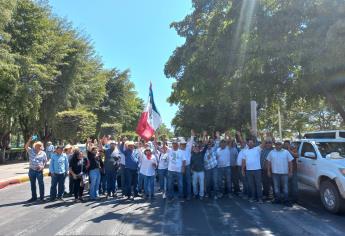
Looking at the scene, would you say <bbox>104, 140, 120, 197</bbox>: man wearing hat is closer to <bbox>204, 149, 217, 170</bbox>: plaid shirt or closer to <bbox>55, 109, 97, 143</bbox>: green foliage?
<bbox>204, 149, 217, 170</bbox>: plaid shirt

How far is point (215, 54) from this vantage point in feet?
52.5

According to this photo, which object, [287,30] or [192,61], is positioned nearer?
[287,30]

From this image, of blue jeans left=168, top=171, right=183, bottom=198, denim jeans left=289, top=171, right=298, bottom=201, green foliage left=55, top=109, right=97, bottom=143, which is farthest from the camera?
green foliage left=55, top=109, right=97, bottom=143

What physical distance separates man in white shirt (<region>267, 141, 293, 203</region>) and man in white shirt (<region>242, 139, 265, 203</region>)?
16.2 inches

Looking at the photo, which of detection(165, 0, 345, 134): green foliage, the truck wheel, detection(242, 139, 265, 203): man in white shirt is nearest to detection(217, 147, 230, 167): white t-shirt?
detection(242, 139, 265, 203): man in white shirt

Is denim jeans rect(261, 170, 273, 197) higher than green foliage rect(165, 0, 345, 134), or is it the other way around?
green foliage rect(165, 0, 345, 134)

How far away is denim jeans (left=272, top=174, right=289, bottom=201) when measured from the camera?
36.3ft

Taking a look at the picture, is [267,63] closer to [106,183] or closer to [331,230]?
[106,183]

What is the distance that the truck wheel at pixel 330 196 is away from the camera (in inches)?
376

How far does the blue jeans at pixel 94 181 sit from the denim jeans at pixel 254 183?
4365 mm

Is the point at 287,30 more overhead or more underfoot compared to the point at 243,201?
more overhead

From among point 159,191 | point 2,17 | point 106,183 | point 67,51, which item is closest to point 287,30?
point 159,191

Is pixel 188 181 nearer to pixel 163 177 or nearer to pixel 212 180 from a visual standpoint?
Result: pixel 212 180

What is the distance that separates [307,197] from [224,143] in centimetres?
296
